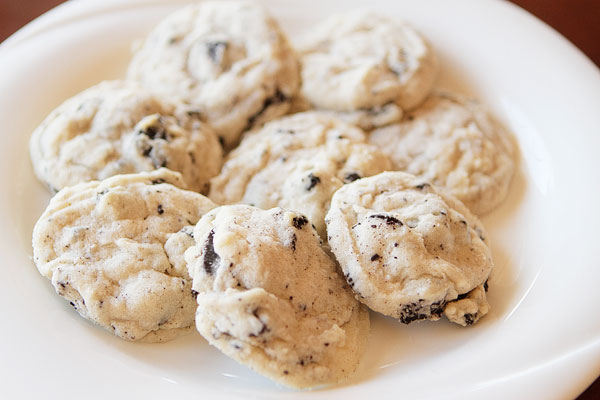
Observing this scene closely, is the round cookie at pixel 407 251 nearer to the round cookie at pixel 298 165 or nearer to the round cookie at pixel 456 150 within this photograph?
the round cookie at pixel 298 165

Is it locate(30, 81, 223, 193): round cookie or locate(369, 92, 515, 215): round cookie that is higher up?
locate(30, 81, 223, 193): round cookie

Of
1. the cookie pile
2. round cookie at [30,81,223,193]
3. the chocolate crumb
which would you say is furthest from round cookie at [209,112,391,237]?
the chocolate crumb

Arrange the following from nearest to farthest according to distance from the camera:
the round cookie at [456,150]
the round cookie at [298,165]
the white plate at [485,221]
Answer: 1. the white plate at [485,221]
2. the round cookie at [298,165]
3. the round cookie at [456,150]

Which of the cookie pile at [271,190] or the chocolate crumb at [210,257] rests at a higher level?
the chocolate crumb at [210,257]

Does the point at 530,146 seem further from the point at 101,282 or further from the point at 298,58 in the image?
the point at 101,282

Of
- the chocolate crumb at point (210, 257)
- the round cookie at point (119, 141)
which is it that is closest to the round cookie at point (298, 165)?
the round cookie at point (119, 141)

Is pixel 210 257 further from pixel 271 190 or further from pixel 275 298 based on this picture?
pixel 271 190

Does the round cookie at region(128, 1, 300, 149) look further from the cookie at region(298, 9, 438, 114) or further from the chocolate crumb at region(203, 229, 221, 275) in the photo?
the chocolate crumb at region(203, 229, 221, 275)
